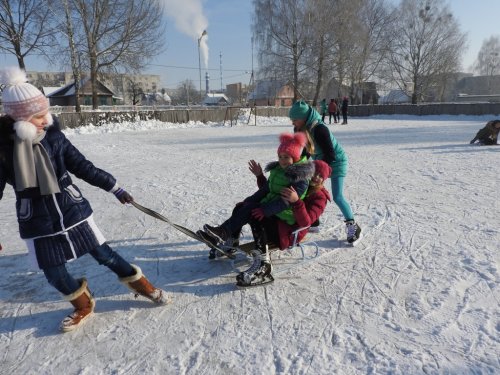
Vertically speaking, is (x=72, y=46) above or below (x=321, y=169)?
above

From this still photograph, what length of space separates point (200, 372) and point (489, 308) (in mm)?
2169

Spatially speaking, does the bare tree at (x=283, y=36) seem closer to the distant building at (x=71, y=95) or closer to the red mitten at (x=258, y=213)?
the distant building at (x=71, y=95)

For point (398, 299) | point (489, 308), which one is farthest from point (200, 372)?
point (489, 308)

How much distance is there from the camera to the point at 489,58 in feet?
239

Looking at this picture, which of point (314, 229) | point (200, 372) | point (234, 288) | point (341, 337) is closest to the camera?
point (200, 372)

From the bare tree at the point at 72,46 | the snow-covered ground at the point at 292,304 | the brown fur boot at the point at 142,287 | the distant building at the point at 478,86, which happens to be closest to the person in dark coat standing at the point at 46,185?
the brown fur boot at the point at 142,287

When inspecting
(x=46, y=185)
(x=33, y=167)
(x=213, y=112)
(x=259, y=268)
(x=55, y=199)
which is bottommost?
(x=259, y=268)

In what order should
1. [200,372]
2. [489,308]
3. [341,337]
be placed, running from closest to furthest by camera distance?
[200,372]
[341,337]
[489,308]

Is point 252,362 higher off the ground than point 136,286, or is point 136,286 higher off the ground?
point 136,286

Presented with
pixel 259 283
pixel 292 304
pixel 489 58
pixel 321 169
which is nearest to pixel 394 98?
pixel 489 58

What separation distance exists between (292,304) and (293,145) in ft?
4.31

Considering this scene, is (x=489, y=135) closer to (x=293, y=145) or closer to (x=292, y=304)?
(x=293, y=145)

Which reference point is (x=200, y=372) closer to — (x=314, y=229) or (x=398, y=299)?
(x=398, y=299)

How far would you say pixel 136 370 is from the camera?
7.39 feet
